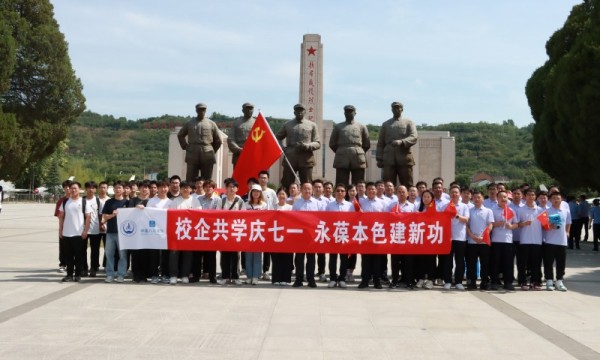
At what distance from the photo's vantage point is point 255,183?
34.2ft

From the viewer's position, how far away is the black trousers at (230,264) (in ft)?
31.5

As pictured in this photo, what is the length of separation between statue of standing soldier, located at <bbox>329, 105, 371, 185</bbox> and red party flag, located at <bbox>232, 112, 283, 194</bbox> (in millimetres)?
1498

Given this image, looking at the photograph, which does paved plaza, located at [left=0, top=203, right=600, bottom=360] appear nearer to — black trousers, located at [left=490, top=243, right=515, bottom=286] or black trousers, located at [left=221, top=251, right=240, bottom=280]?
black trousers, located at [left=490, top=243, right=515, bottom=286]

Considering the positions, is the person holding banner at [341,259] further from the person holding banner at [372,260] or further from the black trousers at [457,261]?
the black trousers at [457,261]

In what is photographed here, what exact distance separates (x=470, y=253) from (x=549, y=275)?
4.60ft

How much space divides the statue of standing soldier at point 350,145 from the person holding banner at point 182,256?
11.5ft

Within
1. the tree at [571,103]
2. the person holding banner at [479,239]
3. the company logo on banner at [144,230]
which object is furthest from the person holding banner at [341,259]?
the tree at [571,103]

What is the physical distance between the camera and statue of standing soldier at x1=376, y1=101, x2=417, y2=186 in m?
12.3

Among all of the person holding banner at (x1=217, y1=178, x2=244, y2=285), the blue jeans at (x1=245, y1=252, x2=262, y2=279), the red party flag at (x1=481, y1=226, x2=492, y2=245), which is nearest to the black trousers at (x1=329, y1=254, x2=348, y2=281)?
the blue jeans at (x1=245, y1=252, x2=262, y2=279)

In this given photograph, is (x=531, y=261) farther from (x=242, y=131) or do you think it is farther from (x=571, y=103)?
(x=571, y=103)

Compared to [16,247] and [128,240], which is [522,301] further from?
[16,247]

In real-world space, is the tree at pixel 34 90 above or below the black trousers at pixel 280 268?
above

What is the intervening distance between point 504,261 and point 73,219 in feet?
22.0

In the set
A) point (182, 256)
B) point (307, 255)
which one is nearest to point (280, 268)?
point (307, 255)
